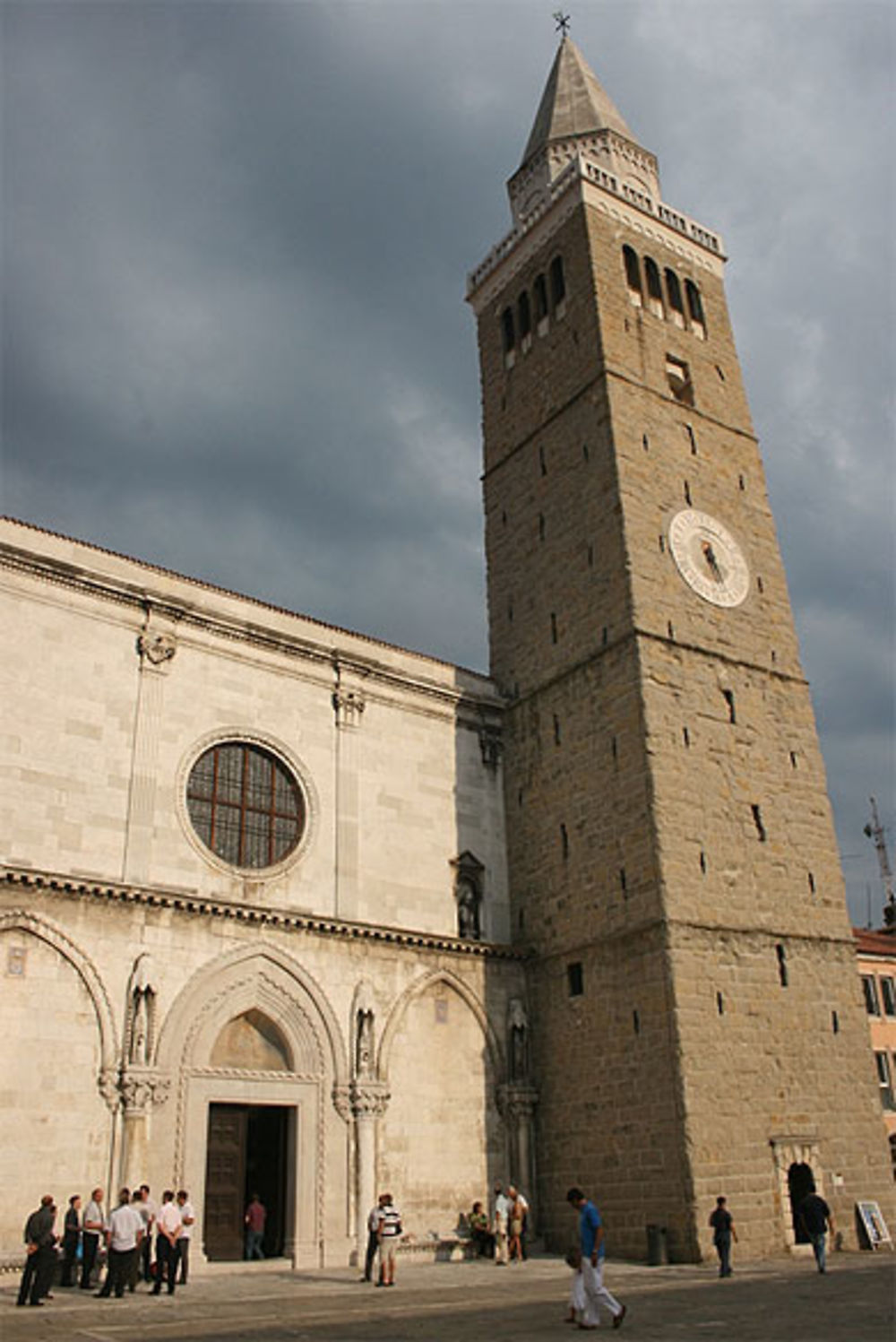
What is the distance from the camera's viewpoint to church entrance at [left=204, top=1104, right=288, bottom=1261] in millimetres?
19531

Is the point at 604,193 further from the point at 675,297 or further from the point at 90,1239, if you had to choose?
the point at 90,1239

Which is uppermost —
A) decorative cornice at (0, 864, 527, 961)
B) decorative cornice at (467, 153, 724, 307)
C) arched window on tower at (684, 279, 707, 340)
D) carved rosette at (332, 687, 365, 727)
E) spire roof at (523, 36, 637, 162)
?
spire roof at (523, 36, 637, 162)

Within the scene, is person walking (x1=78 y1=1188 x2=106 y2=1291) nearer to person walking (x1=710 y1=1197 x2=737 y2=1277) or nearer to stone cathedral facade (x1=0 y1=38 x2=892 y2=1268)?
stone cathedral facade (x1=0 y1=38 x2=892 y2=1268)

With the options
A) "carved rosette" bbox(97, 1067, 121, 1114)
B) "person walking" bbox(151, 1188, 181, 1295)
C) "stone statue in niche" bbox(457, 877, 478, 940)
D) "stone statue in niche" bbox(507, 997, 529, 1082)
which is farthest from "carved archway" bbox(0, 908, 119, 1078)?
"stone statue in niche" bbox(507, 997, 529, 1082)

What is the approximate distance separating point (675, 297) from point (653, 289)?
0.81m

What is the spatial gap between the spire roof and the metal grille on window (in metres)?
22.5

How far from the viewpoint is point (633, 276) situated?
100.0 ft

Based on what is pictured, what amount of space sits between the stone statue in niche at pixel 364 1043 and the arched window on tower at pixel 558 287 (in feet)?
61.8

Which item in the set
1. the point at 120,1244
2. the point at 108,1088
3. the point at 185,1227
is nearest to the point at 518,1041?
the point at 185,1227

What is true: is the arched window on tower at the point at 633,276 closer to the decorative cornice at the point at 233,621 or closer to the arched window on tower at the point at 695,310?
the arched window on tower at the point at 695,310

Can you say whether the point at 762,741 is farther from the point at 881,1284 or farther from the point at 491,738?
the point at 881,1284

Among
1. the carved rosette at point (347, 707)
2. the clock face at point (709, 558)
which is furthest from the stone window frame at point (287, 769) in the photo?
the clock face at point (709, 558)

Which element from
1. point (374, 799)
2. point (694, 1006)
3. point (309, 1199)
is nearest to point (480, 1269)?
point (309, 1199)

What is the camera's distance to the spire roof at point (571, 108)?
34.9m
